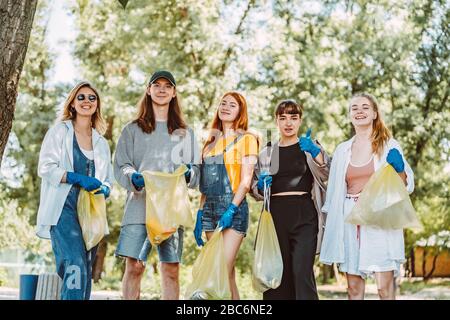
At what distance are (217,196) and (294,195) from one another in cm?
49

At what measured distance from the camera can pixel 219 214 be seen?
4254 millimetres

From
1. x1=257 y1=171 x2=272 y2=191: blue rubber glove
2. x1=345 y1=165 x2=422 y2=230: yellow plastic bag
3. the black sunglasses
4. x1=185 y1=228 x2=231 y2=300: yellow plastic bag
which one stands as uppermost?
the black sunglasses

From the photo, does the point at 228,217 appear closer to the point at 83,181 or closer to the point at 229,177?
the point at 229,177

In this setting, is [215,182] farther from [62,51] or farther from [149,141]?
[62,51]

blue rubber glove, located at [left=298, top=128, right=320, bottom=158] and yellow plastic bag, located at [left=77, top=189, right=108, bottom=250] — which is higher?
blue rubber glove, located at [left=298, top=128, right=320, bottom=158]

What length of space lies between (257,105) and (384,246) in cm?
834

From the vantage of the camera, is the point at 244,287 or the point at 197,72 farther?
the point at 197,72

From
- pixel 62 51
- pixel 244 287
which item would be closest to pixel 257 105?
pixel 244 287

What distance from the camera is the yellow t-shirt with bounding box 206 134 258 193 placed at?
430 centimetres

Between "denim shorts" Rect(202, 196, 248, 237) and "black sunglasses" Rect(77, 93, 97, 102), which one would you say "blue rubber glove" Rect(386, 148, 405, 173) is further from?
"black sunglasses" Rect(77, 93, 97, 102)

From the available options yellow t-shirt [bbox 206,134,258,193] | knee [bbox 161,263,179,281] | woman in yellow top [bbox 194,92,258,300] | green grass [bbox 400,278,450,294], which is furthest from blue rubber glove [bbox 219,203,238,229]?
green grass [bbox 400,278,450,294]

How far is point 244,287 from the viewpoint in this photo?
1138 centimetres

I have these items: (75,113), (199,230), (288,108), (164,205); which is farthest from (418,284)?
(75,113)

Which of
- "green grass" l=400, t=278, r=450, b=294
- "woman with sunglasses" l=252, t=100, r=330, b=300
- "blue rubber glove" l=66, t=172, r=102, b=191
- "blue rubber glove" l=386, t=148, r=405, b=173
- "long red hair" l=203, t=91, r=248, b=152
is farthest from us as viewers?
"green grass" l=400, t=278, r=450, b=294
